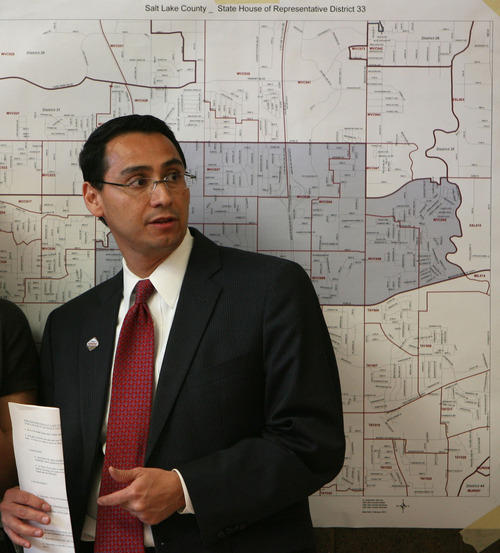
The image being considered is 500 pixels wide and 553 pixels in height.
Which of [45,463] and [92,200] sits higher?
[92,200]

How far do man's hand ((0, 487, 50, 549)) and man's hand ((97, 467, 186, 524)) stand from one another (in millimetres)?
A: 177

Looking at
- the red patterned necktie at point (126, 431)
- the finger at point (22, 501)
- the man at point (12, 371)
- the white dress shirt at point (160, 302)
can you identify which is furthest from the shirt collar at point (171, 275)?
the finger at point (22, 501)

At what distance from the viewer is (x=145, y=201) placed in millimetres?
1755

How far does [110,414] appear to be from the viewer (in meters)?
1.69

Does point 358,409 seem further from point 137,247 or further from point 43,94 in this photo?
point 43,94

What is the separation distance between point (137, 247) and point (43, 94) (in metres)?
0.68

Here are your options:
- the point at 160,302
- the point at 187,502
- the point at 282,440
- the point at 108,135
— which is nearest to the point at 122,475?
the point at 187,502

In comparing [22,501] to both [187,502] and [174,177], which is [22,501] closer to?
[187,502]

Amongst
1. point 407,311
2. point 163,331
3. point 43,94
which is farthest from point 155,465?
point 43,94

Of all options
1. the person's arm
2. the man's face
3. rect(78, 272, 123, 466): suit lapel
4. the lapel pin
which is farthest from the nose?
the person's arm

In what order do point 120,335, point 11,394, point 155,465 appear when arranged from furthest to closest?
point 11,394 < point 120,335 < point 155,465

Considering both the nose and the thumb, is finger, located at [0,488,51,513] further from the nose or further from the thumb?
the nose

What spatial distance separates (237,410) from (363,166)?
2.94 ft

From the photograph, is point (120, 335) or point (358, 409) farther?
point (358, 409)
